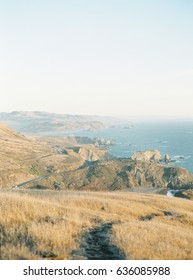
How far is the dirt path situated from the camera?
10156 mm

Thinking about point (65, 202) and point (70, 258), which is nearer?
point (70, 258)

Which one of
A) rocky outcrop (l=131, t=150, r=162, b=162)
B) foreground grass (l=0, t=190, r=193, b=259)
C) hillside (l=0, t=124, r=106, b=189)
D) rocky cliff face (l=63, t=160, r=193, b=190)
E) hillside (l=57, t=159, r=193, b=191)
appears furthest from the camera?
rocky outcrop (l=131, t=150, r=162, b=162)

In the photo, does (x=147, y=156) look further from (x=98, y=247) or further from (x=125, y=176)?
(x=98, y=247)

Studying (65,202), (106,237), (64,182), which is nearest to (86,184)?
(64,182)

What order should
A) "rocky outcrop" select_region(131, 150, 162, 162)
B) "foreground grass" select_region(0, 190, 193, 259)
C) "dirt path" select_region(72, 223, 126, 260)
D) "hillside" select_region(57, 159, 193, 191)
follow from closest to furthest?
"foreground grass" select_region(0, 190, 193, 259)
"dirt path" select_region(72, 223, 126, 260)
"hillside" select_region(57, 159, 193, 191)
"rocky outcrop" select_region(131, 150, 162, 162)

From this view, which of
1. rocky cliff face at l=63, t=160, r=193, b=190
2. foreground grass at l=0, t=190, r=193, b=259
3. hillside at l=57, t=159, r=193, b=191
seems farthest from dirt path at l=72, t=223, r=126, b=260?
rocky cliff face at l=63, t=160, r=193, b=190

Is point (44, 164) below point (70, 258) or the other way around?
below

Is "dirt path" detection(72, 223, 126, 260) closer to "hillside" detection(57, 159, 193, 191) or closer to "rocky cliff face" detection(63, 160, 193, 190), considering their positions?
"hillside" detection(57, 159, 193, 191)

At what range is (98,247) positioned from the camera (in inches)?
436

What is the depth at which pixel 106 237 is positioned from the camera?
1224 centimetres
